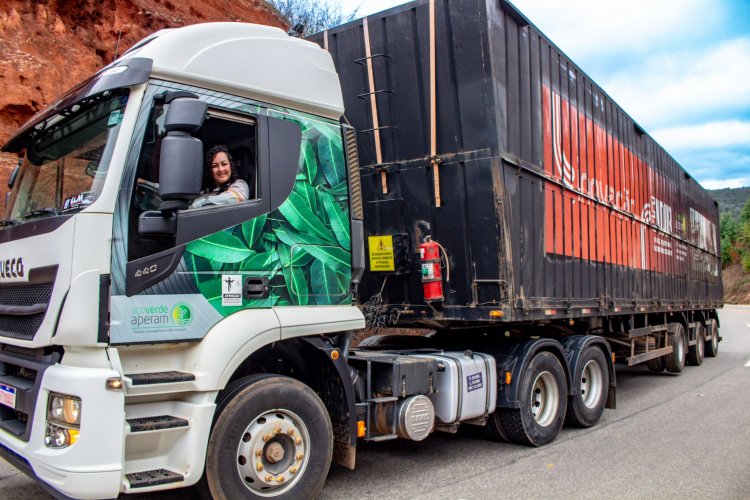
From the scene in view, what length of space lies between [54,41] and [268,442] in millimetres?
10480

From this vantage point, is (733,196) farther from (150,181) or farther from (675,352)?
(150,181)

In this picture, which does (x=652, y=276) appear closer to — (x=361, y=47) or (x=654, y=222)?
(x=654, y=222)

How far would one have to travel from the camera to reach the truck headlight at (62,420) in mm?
3223

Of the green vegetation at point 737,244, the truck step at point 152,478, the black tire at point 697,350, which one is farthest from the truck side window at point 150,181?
the green vegetation at point 737,244

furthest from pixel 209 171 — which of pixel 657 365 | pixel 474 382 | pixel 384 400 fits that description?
pixel 657 365

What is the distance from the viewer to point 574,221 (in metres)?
7.18

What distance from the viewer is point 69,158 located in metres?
3.86

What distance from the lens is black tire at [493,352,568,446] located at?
604 centimetres

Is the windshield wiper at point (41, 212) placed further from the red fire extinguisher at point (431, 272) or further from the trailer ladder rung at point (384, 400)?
the red fire extinguisher at point (431, 272)

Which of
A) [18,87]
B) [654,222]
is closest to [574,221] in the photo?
[654,222]

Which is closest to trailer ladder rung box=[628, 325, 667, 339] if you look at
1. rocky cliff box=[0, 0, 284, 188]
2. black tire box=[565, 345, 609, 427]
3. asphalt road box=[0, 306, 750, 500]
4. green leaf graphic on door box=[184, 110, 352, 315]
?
asphalt road box=[0, 306, 750, 500]

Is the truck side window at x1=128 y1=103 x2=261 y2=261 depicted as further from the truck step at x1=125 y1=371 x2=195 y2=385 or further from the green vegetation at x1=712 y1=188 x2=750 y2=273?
the green vegetation at x1=712 y1=188 x2=750 y2=273

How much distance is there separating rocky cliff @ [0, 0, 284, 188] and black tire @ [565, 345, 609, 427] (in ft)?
29.6

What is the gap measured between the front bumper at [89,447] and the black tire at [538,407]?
3854mm
